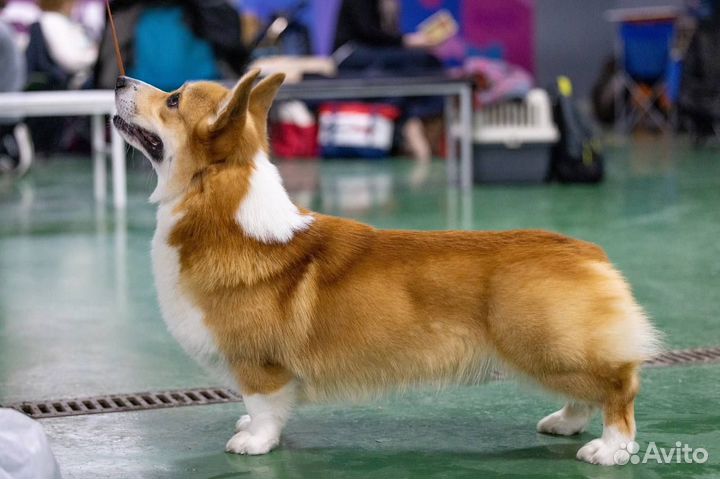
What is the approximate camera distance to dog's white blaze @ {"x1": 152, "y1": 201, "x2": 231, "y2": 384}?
2832mm

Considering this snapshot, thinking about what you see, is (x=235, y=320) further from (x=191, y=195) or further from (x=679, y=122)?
(x=679, y=122)

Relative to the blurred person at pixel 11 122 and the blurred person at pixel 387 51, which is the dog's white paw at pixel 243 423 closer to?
the blurred person at pixel 11 122

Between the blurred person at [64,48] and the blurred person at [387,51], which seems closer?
the blurred person at [387,51]

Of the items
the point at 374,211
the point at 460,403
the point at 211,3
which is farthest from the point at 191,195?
the point at 211,3

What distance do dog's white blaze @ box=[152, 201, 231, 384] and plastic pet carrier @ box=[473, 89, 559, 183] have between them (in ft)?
20.7

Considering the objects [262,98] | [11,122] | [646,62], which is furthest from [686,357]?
[646,62]

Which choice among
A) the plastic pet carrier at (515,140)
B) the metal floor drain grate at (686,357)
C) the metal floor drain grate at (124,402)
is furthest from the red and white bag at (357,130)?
the metal floor drain grate at (124,402)

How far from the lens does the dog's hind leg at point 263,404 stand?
2857 millimetres

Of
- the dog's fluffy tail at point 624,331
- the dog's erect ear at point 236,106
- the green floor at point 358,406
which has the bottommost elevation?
the green floor at point 358,406

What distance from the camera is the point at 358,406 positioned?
334cm

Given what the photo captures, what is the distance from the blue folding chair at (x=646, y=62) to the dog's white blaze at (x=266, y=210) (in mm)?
11270

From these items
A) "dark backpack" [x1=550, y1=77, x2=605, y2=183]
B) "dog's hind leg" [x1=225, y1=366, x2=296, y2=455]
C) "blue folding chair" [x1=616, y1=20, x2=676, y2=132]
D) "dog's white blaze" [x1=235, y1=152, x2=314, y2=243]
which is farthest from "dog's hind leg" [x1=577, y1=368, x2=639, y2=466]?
"blue folding chair" [x1=616, y1=20, x2=676, y2=132]

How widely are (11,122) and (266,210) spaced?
7641mm

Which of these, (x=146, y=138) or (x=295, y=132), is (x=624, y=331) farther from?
(x=295, y=132)
